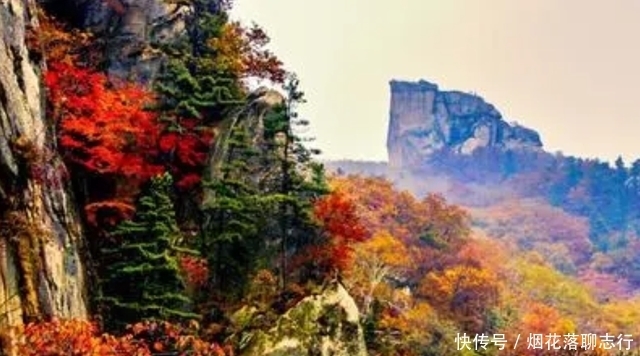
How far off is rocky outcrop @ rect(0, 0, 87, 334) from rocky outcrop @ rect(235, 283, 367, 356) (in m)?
3.91

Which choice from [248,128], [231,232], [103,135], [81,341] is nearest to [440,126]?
[248,128]

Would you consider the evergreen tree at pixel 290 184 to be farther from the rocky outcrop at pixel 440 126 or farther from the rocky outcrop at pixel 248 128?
the rocky outcrop at pixel 440 126

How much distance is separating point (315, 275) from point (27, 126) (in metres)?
8.46

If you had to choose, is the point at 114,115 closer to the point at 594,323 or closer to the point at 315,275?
the point at 315,275

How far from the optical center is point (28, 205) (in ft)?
47.8

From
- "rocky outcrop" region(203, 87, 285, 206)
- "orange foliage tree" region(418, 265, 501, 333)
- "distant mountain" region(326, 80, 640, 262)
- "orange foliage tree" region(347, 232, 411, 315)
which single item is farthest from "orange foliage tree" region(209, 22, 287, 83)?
"distant mountain" region(326, 80, 640, 262)

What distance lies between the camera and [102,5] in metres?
25.2

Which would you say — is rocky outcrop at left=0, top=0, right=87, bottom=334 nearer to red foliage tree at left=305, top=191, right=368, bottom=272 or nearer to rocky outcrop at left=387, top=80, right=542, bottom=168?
red foliage tree at left=305, top=191, right=368, bottom=272

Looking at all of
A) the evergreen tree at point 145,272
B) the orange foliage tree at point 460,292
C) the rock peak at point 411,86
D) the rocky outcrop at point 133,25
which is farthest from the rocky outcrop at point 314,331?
the rock peak at point 411,86

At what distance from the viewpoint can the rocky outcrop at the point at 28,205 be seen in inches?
544

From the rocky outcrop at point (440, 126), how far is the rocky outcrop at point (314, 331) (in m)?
124

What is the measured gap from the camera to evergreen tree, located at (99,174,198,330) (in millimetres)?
17203

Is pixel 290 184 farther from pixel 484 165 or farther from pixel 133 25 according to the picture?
pixel 484 165

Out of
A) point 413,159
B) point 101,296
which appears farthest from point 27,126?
point 413,159
